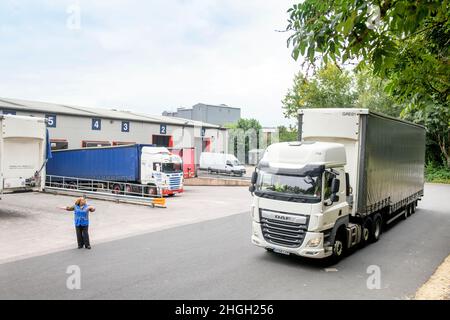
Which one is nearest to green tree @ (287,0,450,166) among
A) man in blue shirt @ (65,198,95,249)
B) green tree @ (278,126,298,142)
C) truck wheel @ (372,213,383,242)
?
truck wheel @ (372,213,383,242)

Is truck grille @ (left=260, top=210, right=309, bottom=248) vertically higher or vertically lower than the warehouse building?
lower

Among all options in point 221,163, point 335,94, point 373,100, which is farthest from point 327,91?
point 221,163

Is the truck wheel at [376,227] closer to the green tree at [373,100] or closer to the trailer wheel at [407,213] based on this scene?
the trailer wheel at [407,213]

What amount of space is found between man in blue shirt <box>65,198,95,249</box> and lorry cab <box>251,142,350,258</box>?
4.89 m

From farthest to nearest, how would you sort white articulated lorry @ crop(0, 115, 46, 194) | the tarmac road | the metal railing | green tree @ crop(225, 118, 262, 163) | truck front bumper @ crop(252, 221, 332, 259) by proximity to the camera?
1. green tree @ crop(225, 118, 262, 163)
2. the metal railing
3. white articulated lorry @ crop(0, 115, 46, 194)
4. truck front bumper @ crop(252, 221, 332, 259)
5. the tarmac road

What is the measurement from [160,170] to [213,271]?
15.5 metres

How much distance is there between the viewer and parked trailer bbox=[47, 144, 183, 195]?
23.9m

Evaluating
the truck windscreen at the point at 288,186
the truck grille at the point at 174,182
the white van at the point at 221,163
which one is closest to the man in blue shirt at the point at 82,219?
the truck windscreen at the point at 288,186

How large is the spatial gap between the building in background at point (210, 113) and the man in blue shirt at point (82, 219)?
63.7m

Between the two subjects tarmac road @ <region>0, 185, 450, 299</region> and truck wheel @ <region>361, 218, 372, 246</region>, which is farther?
truck wheel @ <region>361, 218, 372, 246</region>

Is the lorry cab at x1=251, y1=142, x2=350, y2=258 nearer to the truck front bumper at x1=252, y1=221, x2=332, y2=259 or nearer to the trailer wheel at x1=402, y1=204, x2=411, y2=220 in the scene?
the truck front bumper at x1=252, y1=221, x2=332, y2=259

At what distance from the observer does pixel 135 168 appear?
2436 centimetres

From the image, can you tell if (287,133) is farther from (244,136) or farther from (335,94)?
(244,136)
